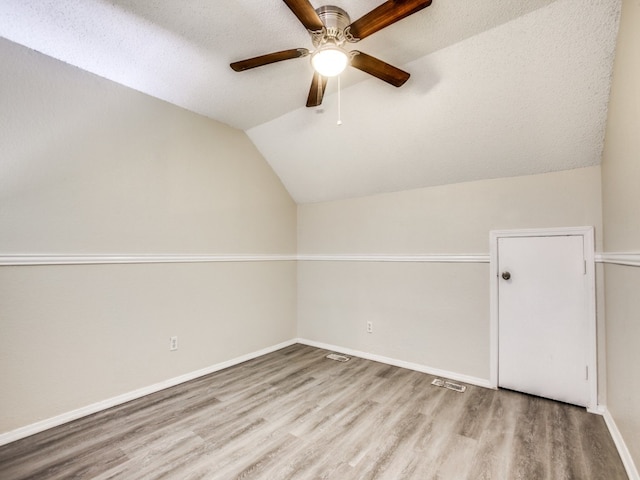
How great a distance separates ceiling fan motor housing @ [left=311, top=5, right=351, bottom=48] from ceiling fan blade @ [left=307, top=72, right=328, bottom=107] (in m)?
0.20

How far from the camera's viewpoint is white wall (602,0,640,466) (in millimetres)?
1419

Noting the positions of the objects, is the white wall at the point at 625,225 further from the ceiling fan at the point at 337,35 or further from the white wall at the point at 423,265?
the ceiling fan at the point at 337,35

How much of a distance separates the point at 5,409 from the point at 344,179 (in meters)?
3.09

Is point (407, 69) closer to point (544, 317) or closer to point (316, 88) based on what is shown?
point (316, 88)

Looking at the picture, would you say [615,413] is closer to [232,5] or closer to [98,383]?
[232,5]

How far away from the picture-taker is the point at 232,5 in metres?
1.62

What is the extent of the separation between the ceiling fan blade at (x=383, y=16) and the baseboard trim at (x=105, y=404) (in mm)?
2855

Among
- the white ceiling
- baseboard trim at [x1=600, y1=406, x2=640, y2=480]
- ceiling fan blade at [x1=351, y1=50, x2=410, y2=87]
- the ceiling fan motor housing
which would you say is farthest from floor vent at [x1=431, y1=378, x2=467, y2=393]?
the ceiling fan motor housing

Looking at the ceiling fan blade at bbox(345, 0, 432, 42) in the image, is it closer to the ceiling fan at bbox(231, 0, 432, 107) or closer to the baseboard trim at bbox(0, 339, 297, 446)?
the ceiling fan at bbox(231, 0, 432, 107)

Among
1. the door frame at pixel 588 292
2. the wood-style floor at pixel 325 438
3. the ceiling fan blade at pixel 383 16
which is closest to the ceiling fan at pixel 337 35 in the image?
the ceiling fan blade at pixel 383 16

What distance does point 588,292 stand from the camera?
2.25 metres

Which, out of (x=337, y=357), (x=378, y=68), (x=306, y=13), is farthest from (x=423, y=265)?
(x=306, y=13)

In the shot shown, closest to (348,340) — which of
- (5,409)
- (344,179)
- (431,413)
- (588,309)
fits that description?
(431,413)

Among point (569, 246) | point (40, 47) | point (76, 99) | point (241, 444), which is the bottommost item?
point (241, 444)
